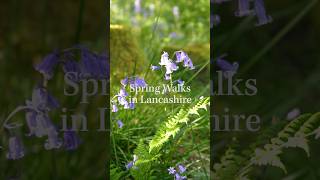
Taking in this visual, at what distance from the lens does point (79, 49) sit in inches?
67.3

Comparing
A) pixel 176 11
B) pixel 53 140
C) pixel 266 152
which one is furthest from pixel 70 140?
pixel 176 11

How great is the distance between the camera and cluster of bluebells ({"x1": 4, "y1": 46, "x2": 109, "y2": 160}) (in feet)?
5.62

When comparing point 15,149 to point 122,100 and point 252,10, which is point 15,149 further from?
point 252,10

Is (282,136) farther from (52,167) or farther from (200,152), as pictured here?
(52,167)

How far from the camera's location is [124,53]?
2.29 metres

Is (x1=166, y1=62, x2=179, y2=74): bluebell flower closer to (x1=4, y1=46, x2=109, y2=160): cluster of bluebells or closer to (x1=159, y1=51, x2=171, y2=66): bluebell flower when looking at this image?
(x1=159, y1=51, x2=171, y2=66): bluebell flower

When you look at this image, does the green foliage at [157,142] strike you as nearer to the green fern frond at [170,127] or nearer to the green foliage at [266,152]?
the green fern frond at [170,127]

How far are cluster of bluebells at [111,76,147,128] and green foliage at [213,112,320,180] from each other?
0.32 meters

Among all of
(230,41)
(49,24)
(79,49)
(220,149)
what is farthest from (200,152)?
(49,24)

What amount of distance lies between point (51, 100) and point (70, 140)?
0.42 ft

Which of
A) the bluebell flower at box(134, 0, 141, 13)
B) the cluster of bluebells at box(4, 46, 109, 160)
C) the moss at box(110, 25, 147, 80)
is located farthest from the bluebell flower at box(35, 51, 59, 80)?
the bluebell flower at box(134, 0, 141, 13)

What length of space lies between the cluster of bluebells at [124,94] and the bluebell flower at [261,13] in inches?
15.3

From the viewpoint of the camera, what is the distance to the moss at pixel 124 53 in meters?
2.09

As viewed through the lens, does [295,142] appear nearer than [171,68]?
Yes
